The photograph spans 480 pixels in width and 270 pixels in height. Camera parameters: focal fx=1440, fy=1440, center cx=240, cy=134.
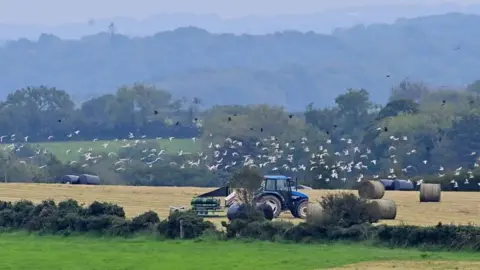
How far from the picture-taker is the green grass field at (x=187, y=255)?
135ft

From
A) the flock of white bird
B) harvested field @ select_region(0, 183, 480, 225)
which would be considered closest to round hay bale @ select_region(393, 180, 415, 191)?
harvested field @ select_region(0, 183, 480, 225)

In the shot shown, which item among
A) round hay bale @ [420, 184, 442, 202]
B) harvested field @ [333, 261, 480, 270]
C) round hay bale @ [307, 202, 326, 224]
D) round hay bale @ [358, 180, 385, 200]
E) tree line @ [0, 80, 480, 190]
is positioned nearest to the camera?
harvested field @ [333, 261, 480, 270]

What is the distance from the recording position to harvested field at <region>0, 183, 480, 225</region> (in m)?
62.1

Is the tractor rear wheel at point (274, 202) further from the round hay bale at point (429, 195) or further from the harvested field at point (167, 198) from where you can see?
the round hay bale at point (429, 195)

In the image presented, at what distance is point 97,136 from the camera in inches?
6703

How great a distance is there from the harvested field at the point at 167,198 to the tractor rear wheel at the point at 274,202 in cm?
152

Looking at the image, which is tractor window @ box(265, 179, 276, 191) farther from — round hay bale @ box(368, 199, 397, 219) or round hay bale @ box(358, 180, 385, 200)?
round hay bale @ box(358, 180, 385, 200)

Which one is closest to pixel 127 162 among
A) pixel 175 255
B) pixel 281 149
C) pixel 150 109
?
pixel 281 149

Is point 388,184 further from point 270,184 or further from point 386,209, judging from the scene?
point 270,184

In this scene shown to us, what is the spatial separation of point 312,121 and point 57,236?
113 metres

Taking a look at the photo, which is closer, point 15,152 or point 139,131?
point 15,152

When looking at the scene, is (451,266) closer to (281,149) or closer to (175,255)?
(175,255)

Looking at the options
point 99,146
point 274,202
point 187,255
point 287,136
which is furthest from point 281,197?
point 99,146

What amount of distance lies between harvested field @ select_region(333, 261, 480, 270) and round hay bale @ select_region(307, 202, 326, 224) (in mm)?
8183
